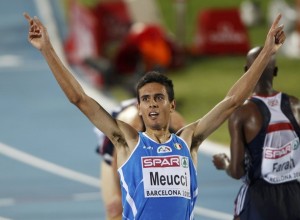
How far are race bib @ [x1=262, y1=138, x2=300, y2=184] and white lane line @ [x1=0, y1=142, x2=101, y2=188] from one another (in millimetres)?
5237

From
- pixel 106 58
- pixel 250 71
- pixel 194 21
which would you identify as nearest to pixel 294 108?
pixel 250 71

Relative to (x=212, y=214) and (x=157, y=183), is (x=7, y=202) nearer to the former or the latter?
(x=212, y=214)

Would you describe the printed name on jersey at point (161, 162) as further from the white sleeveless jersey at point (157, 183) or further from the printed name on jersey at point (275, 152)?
the printed name on jersey at point (275, 152)

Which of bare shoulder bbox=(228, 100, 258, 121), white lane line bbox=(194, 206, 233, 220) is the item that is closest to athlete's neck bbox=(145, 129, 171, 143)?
bare shoulder bbox=(228, 100, 258, 121)

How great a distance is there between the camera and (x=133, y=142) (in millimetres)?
6773

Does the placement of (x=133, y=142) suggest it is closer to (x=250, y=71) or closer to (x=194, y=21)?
(x=250, y=71)

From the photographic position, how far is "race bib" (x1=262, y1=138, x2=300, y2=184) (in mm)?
7750

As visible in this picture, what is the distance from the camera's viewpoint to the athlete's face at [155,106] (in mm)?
6691

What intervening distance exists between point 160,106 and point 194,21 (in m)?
16.8

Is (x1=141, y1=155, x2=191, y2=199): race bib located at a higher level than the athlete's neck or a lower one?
lower

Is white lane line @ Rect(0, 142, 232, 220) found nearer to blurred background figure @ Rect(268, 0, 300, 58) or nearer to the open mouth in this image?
the open mouth

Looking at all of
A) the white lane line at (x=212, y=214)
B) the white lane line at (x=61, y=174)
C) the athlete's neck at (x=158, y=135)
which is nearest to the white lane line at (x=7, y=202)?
the white lane line at (x=61, y=174)

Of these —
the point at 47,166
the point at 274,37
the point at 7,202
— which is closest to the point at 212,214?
the point at 7,202

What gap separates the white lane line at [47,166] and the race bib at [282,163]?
5237mm
